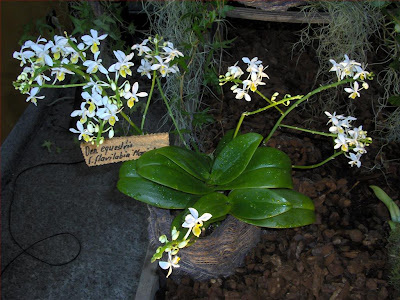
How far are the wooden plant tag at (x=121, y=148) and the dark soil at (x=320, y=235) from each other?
1.73 ft

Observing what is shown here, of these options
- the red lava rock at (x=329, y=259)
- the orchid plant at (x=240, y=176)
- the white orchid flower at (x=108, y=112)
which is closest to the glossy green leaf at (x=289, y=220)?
the orchid plant at (x=240, y=176)

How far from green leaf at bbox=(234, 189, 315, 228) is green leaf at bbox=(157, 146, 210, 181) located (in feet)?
0.54

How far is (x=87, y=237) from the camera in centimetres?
222

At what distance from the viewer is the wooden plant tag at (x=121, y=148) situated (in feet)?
4.25

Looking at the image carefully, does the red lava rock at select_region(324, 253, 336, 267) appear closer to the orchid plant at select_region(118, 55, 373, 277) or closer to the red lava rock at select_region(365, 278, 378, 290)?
the red lava rock at select_region(365, 278, 378, 290)

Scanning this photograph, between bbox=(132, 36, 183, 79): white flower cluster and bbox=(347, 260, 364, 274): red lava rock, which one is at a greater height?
bbox=(132, 36, 183, 79): white flower cluster

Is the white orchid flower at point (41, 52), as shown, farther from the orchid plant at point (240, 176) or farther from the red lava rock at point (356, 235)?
the red lava rock at point (356, 235)

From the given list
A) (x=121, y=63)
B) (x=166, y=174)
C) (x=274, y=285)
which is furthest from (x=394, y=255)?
(x=121, y=63)

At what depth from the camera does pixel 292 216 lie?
1.27 meters

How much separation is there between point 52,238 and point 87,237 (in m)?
0.18

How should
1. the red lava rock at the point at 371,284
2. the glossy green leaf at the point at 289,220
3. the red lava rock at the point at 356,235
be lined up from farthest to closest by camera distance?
the red lava rock at the point at 356,235 < the red lava rock at the point at 371,284 < the glossy green leaf at the point at 289,220

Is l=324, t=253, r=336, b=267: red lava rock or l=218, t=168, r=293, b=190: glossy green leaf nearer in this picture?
l=218, t=168, r=293, b=190: glossy green leaf

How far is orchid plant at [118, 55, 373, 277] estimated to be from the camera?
1.22 meters

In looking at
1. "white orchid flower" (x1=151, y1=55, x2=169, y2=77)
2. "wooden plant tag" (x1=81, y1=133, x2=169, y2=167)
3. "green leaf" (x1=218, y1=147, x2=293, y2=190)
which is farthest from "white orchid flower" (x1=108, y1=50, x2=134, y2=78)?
"green leaf" (x1=218, y1=147, x2=293, y2=190)
